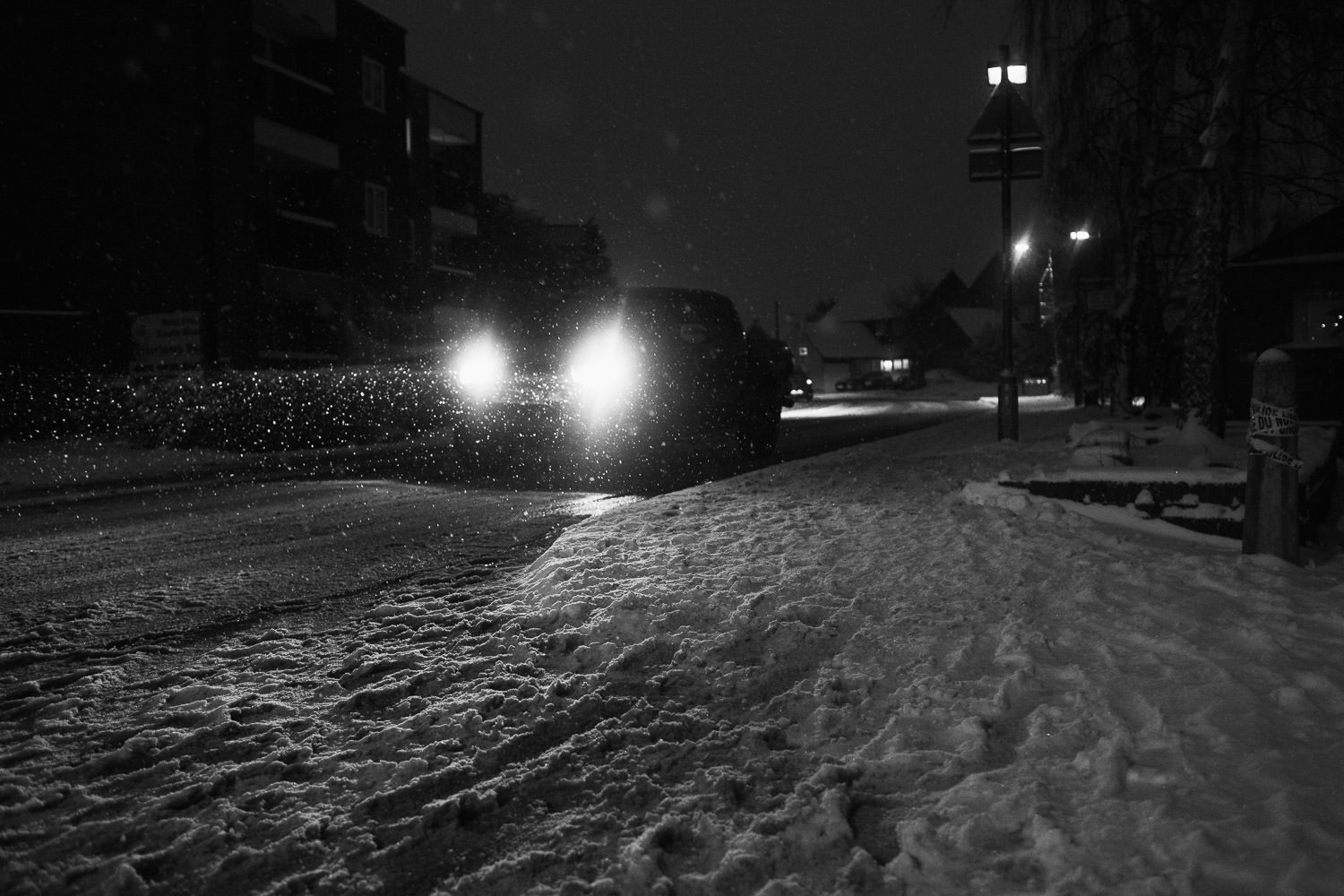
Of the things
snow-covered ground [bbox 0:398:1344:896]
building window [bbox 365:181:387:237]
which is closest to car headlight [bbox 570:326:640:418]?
snow-covered ground [bbox 0:398:1344:896]

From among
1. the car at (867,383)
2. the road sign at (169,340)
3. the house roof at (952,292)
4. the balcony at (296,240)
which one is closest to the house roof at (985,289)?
the house roof at (952,292)

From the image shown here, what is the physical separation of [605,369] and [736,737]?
28.2 ft

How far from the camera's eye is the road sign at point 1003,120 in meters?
→ 11.9

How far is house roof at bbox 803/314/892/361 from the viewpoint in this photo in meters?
85.8

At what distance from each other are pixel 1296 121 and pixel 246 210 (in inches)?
888

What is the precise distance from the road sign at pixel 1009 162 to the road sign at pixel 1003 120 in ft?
0.40

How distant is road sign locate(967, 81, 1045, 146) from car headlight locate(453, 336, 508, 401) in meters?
6.71

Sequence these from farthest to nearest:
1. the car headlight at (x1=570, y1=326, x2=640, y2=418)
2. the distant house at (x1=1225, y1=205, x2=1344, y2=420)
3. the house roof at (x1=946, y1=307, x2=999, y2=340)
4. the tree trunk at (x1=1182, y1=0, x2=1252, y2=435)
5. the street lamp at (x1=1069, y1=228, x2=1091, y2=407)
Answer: the house roof at (x1=946, y1=307, x2=999, y2=340) < the street lamp at (x1=1069, y1=228, x2=1091, y2=407) < the distant house at (x1=1225, y1=205, x2=1344, y2=420) < the car headlight at (x1=570, y1=326, x2=640, y2=418) < the tree trunk at (x1=1182, y1=0, x2=1252, y2=435)

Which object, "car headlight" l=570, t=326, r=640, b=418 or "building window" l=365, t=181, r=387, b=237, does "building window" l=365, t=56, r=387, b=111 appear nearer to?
"building window" l=365, t=181, r=387, b=237

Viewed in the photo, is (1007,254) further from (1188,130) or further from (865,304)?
(865,304)

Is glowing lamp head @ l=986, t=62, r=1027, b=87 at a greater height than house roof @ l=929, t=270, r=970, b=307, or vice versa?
house roof @ l=929, t=270, r=970, b=307

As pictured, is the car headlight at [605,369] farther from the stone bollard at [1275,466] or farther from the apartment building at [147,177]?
the apartment building at [147,177]

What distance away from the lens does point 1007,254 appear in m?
12.3

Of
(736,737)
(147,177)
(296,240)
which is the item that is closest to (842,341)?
(296,240)
